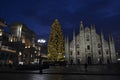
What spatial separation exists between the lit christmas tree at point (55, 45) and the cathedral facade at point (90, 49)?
99.3ft

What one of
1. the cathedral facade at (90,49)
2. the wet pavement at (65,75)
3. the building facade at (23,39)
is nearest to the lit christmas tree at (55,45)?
the wet pavement at (65,75)

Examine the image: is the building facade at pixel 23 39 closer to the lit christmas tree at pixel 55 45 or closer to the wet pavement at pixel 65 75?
the lit christmas tree at pixel 55 45

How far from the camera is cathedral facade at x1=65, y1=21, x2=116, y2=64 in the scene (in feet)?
232

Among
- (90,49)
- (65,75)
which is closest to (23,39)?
(90,49)

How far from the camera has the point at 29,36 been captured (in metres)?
85.1

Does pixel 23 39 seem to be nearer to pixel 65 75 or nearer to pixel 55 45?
pixel 55 45

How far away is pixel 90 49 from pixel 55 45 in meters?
34.3

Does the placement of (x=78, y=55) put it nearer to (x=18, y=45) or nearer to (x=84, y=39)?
(x=84, y=39)

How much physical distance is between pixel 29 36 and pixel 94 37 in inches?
1590

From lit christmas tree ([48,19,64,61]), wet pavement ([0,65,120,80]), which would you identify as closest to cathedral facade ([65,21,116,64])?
lit christmas tree ([48,19,64,61])

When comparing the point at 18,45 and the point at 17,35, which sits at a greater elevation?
the point at 17,35

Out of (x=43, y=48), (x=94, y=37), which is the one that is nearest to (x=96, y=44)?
(x=94, y=37)

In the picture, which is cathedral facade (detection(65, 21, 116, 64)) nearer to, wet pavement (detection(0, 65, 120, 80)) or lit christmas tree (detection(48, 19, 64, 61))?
lit christmas tree (detection(48, 19, 64, 61))

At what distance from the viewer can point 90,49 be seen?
74.6 m
